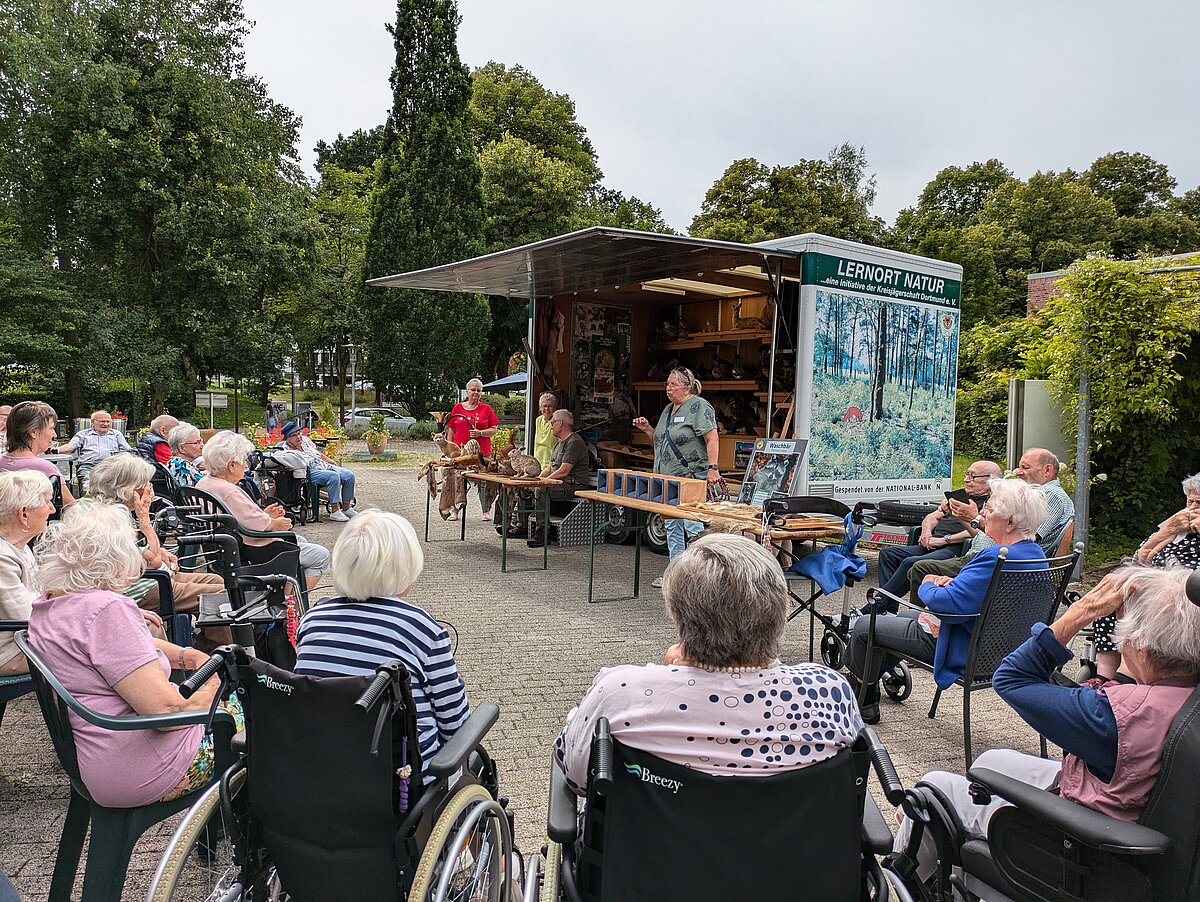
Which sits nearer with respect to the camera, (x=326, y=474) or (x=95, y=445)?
(x=95, y=445)

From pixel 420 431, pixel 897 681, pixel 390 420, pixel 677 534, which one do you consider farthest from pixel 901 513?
pixel 390 420

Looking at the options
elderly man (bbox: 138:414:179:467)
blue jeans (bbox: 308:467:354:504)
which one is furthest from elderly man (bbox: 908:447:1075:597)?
blue jeans (bbox: 308:467:354:504)

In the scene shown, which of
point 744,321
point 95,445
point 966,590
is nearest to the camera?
point 966,590

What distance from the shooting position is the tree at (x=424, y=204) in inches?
1006

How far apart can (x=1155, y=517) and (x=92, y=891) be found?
27.2 feet

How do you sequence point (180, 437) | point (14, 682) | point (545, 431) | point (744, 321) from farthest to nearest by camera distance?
point (744, 321), point (545, 431), point (180, 437), point (14, 682)

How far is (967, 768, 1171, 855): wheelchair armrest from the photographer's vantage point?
1.69 metres

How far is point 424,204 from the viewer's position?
25.6 metres

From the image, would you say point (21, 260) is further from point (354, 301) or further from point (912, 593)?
point (912, 593)

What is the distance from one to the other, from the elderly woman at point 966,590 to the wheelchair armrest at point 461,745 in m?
2.10

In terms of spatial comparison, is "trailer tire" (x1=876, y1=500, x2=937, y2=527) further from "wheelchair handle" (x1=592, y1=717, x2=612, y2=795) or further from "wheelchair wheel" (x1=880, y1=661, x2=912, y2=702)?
"wheelchair handle" (x1=592, y1=717, x2=612, y2=795)

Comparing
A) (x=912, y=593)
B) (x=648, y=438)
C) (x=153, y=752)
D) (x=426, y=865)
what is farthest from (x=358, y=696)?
(x=648, y=438)

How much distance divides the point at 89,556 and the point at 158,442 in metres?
6.85

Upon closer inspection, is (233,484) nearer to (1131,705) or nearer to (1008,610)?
(1008,610)
